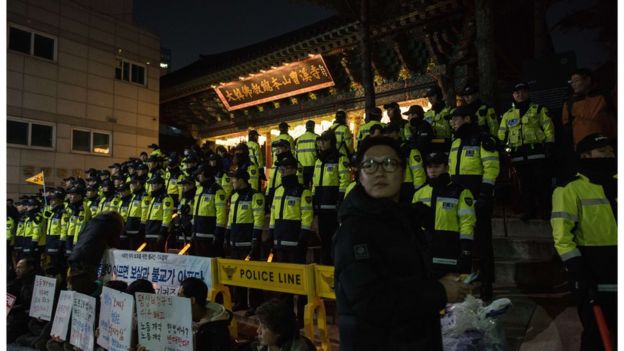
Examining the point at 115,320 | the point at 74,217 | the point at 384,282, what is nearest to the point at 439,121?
the point at 115,320

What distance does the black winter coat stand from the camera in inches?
79.0

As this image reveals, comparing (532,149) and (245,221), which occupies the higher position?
(532,149)

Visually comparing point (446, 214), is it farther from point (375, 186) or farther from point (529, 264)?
point (375, 186)

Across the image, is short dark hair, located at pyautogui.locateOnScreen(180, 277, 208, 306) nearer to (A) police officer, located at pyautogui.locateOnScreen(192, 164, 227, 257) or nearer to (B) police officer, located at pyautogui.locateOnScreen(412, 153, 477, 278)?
(B) police officer, located at pyautogui.locateOnScreen(412, 153, 477, 278)

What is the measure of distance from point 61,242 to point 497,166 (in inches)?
455

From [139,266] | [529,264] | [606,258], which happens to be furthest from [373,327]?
[139,266]

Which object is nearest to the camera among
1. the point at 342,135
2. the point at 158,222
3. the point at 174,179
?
the point at 342,135

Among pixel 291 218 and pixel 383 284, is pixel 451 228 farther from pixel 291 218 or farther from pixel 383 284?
pixel 383 284

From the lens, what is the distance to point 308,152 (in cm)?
997

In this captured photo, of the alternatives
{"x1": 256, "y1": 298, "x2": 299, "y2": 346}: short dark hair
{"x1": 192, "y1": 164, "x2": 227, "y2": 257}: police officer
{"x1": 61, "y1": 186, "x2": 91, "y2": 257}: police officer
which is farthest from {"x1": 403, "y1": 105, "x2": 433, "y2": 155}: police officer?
{"x1": 61, "y1": 186, "x2": 91, "y2": 257}: police officer

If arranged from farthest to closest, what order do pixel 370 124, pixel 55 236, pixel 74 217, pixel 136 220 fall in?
pixel 55 236, pixel 74 217, pixel 136 220, pixel 370 124

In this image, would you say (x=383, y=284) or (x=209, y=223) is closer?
(x=383, y=284)

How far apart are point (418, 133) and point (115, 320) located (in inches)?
216

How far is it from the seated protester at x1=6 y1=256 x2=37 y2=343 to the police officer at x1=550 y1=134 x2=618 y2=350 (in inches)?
310
